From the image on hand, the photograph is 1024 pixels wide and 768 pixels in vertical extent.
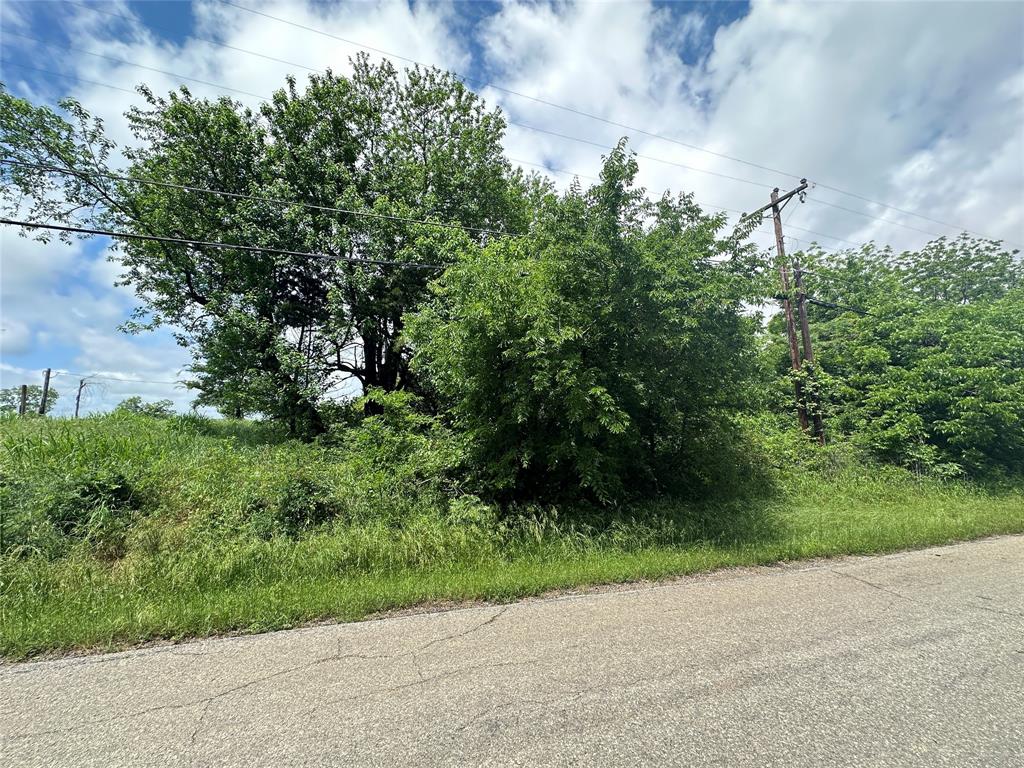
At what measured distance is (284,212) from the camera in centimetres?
1177

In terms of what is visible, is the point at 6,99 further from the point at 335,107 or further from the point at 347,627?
the point at 347,627

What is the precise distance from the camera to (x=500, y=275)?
6.79 m

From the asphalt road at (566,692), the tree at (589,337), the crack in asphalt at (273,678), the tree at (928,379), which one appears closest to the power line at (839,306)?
the tree at (928,379)

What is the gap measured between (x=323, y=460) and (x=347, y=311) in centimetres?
600

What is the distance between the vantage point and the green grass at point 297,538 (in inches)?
159

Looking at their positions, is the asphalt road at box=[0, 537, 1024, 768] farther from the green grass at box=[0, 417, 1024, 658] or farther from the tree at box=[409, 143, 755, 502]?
the tree at box=[409, 143, 755, 502]

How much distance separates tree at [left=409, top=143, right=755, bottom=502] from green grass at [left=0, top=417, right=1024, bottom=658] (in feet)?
3.57

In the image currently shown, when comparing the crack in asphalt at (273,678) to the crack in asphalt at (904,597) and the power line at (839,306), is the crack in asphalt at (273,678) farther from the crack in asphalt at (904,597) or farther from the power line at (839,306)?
the power line at (839,306)

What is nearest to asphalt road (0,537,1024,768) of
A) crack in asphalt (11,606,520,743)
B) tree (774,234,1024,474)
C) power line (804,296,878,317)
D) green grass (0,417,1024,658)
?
crack in asphalt (11,606,520,743)

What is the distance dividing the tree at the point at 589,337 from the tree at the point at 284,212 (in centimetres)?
526

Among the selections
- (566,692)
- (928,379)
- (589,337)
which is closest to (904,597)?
(566,692)

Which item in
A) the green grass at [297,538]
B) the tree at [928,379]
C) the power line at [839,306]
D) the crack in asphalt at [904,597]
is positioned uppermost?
the power line at [839,306]

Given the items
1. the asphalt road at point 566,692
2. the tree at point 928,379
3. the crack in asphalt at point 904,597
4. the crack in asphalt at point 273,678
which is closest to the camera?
the asphalt road at point 566,692

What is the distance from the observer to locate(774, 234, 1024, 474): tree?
10.9 meters
